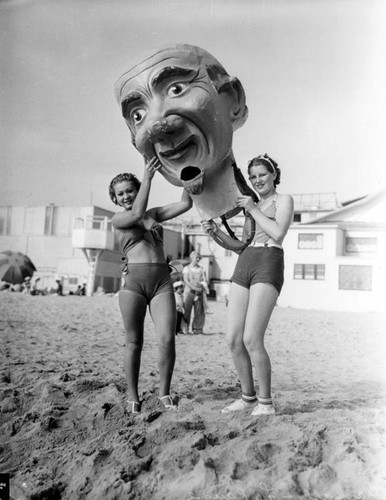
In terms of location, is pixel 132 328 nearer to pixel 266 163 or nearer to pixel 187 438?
pixel 187 438

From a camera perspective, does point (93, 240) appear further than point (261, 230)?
Yes

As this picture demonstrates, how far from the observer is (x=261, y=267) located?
8.79ft

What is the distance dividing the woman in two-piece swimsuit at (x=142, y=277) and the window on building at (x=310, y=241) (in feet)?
55.4

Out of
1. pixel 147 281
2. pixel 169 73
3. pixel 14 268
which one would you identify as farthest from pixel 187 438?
pixel 14 268

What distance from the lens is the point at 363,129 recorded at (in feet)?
10.4

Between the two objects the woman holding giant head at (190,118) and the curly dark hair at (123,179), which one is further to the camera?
the curly dark hair at (123,179)

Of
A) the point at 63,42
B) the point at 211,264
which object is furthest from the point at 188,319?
the point at 211,264

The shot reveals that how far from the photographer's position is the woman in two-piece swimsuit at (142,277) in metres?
2.90

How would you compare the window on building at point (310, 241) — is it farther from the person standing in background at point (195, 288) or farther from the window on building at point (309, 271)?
the person standing in background at point (195, 288)

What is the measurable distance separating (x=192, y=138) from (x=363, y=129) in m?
1.26

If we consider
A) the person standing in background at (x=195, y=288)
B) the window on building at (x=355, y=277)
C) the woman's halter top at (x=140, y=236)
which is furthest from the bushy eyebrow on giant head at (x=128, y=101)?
the window on building at (x=355, y=277)

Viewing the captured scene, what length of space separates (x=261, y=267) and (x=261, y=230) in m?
0.24

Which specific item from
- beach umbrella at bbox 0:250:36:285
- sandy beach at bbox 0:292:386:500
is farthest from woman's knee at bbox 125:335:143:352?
beach umbrella at bbox 0:250:36:285

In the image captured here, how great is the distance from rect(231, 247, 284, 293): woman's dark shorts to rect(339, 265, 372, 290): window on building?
Result: 53.8ft
